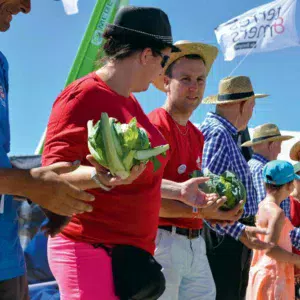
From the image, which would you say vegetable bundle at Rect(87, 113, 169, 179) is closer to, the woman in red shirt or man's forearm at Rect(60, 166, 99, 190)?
man's forearm at Rect(60, 166, 99, 190)

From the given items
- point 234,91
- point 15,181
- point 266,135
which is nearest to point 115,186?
point 15,181

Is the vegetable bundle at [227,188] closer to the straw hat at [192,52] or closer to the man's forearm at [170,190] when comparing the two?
the man's forearm at [170,190]

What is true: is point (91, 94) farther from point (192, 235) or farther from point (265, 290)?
point (265, 290)

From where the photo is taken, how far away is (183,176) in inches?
120

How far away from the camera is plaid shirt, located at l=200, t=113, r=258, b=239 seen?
10.6 feet

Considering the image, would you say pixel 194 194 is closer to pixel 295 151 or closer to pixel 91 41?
pixel 295 151

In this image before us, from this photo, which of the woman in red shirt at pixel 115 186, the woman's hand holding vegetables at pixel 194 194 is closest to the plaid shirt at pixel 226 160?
the woman's hand holding vegetables at pixel 194 194

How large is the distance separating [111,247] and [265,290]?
85.7 inches

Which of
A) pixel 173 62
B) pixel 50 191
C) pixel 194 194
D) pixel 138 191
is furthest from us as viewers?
pixel 173 62

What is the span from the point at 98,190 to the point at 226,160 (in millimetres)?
1370

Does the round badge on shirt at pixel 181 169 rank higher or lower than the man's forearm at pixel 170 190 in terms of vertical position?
higher

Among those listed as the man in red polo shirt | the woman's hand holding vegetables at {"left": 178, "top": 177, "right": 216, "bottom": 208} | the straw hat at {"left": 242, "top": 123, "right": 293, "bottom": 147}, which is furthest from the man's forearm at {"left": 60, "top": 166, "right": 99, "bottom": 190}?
the straw hat at {"left": 242, "top": 123, "right": 293, "bottom": 147}

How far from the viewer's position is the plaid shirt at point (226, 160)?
325 cm

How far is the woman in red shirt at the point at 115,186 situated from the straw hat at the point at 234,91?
1542mm
